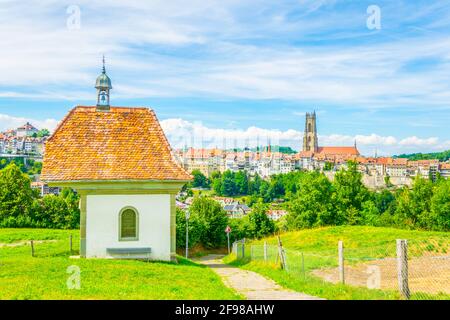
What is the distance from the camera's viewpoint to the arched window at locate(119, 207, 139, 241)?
1703 cm

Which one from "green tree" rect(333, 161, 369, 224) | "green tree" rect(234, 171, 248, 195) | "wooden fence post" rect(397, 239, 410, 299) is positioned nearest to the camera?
"wooden fence post" rect(397, 239, 410, 299)

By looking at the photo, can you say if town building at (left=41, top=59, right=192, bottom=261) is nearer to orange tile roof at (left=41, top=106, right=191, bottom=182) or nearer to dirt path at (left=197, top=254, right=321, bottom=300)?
orange tile roof at (left=41, top=106, right=191, bottom=182)

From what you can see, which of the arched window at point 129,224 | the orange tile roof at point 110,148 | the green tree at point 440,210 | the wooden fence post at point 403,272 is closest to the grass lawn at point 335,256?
the wooden fence post at point 403,272

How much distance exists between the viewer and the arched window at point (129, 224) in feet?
55.9

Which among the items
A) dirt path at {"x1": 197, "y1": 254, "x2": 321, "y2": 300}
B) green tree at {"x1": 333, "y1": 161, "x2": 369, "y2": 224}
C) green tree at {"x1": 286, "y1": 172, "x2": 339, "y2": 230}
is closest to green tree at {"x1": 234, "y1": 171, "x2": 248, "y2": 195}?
green tree at {"x1": 286, "y1": 172, "x2": 339, "y2": 230}

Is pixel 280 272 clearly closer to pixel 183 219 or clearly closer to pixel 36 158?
pixel 183 219

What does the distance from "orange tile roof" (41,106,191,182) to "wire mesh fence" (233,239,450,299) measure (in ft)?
18.6

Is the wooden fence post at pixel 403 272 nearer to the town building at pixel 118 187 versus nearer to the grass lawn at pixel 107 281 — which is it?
the grass lawn at pixel 107 281

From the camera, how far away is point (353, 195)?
47.7m

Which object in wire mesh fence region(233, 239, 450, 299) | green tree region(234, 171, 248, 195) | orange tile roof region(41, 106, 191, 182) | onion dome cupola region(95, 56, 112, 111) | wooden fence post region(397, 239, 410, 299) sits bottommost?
green tree region(234, 171, 248, 195)

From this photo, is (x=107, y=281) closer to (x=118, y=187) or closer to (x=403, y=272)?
(x=118, y=187)

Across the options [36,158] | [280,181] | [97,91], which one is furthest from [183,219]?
[36,158]

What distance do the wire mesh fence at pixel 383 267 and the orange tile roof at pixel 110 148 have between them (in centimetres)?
567

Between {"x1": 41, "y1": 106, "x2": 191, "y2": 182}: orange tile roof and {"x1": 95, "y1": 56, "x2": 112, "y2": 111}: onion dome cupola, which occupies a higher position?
{"x1": 95, "y1": 56, "x2": 112, "y2": 111}: onion dome cupola
